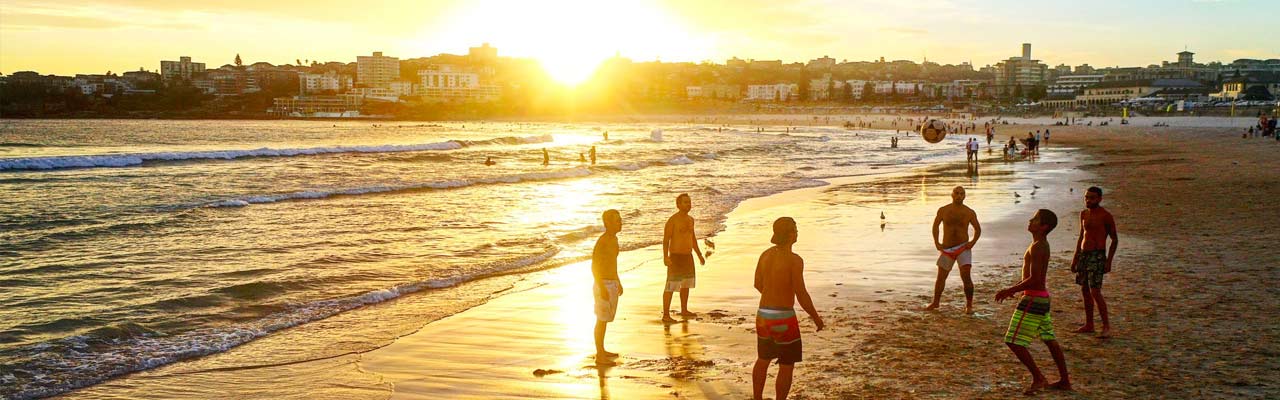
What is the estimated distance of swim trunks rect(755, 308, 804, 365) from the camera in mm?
5656

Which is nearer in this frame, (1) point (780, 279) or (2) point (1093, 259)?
(1) point (780, 279)

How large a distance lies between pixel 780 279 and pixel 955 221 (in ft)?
13.2

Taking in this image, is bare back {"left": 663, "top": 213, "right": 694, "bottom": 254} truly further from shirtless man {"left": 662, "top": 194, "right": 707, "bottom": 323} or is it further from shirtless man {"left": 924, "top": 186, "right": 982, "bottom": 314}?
shirtless man {"left": 924, "top": 186, "right": 982, "bottom": 314}

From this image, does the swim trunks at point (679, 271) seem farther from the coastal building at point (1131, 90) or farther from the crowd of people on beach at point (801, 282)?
the coastal building at point (1131, 90)

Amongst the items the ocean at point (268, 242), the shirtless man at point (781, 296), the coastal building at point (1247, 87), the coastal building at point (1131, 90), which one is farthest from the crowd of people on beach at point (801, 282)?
the coastal building at point (1131, 90)

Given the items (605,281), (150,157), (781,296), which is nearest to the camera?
(781,296)

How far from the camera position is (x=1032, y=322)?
611 centimetres

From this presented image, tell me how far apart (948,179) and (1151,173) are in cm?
583

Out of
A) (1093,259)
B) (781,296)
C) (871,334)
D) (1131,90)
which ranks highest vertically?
(1131,90)

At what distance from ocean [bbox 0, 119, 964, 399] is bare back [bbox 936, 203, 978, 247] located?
218 inches

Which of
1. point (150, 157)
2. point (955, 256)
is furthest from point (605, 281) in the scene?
point (150, 157)

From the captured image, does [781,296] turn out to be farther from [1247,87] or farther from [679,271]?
[1247,87]

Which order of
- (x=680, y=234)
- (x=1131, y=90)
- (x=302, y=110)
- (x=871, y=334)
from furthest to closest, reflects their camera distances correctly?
(x=302, y=110) → (x=1131, y=90) → (x=680, y=234) → (x=871, y=334)

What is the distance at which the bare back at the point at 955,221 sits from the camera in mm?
8875
